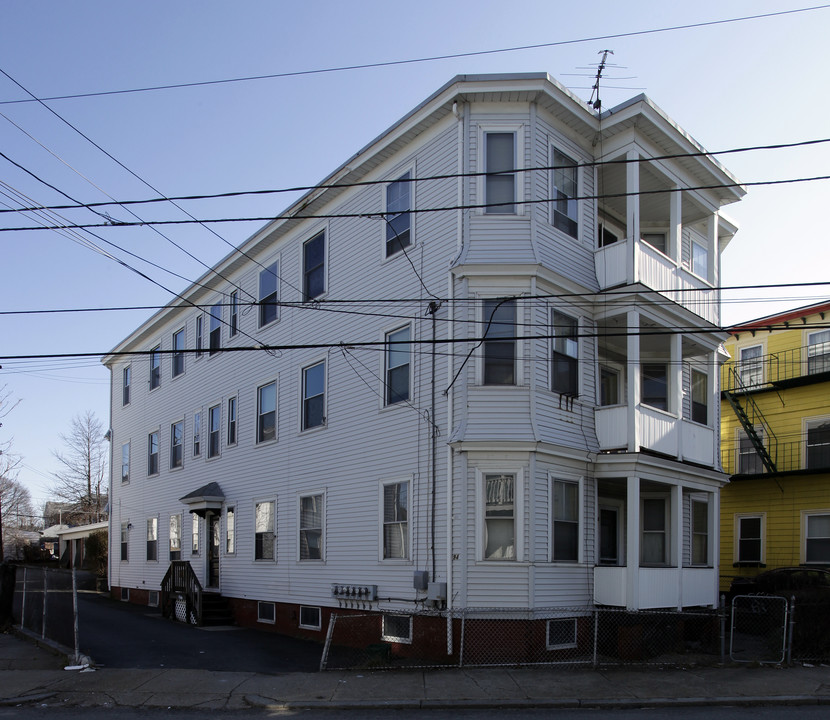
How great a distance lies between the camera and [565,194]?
1633 centimetres

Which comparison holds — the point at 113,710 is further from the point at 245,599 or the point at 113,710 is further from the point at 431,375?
the point at 245,599

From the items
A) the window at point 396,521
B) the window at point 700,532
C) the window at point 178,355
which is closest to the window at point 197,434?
the window at point 178,355

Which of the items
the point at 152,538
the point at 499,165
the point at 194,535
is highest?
the point at 499,165

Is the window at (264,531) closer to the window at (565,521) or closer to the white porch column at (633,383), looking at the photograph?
the window at (565,521)

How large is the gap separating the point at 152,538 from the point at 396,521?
1503 cm

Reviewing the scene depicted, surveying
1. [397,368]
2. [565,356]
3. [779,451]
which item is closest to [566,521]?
[565,356]

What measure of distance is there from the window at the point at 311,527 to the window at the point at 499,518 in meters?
5.37

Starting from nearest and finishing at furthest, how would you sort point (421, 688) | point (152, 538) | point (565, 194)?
1. point (421, 688)
2. point (565, 194)
3. point (152, 538)

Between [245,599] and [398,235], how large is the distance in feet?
35.1

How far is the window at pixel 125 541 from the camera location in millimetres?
30000

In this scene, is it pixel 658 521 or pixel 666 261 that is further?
pixel 658 521

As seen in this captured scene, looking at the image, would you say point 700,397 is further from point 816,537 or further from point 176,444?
point 176,444

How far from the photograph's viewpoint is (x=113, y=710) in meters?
11.1

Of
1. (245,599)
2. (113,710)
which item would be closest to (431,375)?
(113,710)
